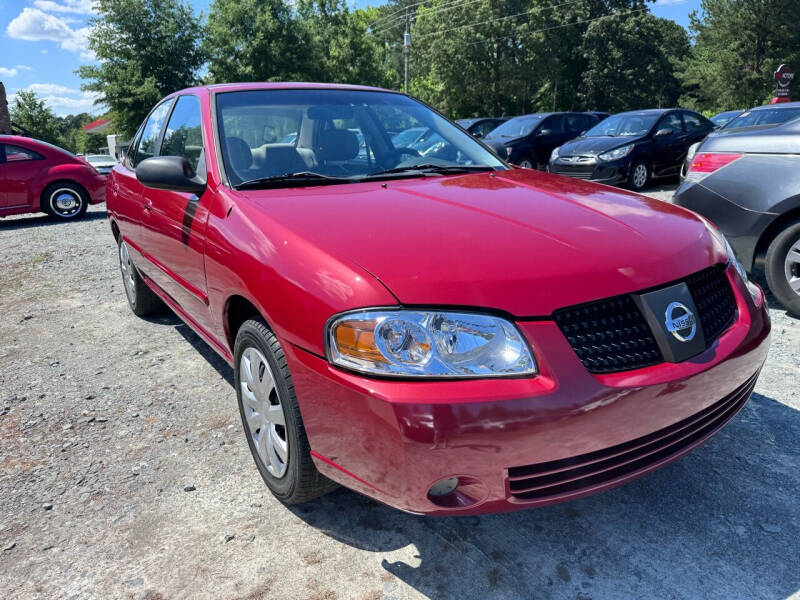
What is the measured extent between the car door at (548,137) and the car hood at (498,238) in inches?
432

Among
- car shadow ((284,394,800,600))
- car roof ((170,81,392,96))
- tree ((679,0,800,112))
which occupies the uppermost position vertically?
tree ((679,0,800,112))

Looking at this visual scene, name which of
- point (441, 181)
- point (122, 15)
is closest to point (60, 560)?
point (441, 181)

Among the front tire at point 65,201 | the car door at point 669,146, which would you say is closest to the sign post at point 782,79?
the car door at point 669,146

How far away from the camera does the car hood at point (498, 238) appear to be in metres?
1.78

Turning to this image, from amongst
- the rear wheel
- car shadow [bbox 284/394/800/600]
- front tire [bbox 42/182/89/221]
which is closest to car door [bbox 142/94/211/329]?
the rear wheel

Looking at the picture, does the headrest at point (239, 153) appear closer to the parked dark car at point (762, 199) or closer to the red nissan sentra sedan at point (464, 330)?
the red nissan sentra sedan at point (464, 330)

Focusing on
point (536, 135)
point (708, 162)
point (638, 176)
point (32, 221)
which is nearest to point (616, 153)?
point (638, 176)

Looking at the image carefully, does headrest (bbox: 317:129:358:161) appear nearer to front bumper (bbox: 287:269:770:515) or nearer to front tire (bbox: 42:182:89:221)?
front bumper (bbox: 287:269:770:515)

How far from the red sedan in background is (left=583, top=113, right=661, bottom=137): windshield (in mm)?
9192

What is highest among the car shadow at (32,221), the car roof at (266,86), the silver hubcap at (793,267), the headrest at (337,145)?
the car roof at (266,86)

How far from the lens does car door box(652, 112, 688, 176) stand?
10.6 meters

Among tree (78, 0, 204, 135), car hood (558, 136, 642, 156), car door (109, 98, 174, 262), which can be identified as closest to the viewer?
car door (109, 98, 174, 262)

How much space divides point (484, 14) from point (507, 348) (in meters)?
42.4

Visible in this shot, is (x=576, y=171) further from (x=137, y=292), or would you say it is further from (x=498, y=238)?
(x=498, y=238)
